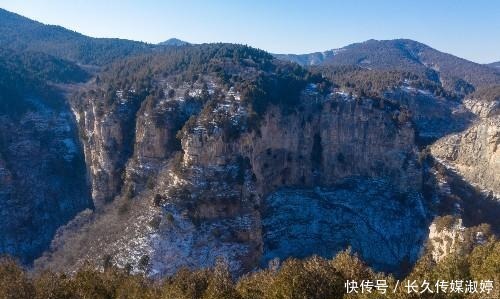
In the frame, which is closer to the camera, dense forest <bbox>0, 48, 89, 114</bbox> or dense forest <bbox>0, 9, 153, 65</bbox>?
dense forest <bbox>0, 48, 89, 114</bbox>

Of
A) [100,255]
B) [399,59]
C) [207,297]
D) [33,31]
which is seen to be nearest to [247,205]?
[100,255]

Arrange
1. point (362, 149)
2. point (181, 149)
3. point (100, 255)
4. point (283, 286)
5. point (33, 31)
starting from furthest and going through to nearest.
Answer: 1. point (33, 31)
2. point (362, 149)
3. point (181, 149)
4. point (100, 255)
5. point (283, 286)

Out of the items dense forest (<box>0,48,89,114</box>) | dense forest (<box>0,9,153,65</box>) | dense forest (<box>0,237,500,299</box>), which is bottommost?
dense forest (<box>0,237,500,299</box>)

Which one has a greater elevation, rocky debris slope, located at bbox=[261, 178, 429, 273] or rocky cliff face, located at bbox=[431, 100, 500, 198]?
rocky cliff face, located at bbox=[431, 100, 500, 198]

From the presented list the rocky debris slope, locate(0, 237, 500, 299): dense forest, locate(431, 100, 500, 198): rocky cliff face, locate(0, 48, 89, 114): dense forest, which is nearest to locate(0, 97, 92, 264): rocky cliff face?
locate(0, 48, 89, 114): dense forest

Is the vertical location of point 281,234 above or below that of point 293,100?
below

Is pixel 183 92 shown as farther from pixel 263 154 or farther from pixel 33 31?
pixel 33 31

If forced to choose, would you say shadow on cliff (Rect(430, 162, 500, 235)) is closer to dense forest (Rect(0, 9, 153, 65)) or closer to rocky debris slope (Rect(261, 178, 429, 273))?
rocky debris slope (Rect(261, 178, 429, 273))

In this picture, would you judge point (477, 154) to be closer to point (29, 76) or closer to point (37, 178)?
point (37, 178)

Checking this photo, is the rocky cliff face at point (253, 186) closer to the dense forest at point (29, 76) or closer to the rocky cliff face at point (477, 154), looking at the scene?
the rocky cliff face at point (477, 154)
